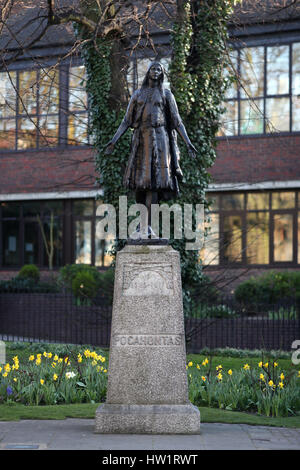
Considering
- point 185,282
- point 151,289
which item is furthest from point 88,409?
point 185,282

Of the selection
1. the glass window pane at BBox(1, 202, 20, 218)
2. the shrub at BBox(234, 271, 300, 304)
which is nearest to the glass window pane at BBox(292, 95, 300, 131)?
the shrub at BBox(234, 271, 300, 304)

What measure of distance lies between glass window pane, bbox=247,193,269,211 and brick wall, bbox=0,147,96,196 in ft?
18.2

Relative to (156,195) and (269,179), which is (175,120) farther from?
(269,179)

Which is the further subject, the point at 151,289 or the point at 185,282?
the point at 185,282

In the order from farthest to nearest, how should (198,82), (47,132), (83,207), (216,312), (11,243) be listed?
(11,243)
(83,207)
(47,132)
(216,312)
(198,82)

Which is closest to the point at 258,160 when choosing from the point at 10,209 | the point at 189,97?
the point at 189,97

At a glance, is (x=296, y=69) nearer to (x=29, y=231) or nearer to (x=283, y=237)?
(x=283, y=237)

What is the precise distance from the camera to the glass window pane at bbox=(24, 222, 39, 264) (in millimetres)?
27516

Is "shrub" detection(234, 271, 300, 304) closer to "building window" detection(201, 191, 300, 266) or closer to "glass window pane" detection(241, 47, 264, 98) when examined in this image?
"building window" detection(201, 191, 300, 266)

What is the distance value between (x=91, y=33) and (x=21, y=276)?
11140 mm

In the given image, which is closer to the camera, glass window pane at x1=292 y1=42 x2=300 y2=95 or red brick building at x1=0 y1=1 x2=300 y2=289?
red brick building at x1=0 y1=1 x2=300 y2=289

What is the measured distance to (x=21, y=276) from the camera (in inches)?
976

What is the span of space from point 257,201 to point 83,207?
645 cm

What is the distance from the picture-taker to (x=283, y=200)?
24.0m
